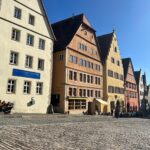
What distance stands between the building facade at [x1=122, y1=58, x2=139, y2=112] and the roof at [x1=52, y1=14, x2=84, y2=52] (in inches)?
967

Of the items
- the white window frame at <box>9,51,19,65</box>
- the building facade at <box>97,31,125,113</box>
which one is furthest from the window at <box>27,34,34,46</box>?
the building facade at <box>97,31,125,113</box>

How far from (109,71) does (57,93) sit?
17.7m

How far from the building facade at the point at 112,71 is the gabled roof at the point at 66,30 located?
875 centimetres

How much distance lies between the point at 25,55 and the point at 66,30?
1359 cm

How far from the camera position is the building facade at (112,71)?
148ft

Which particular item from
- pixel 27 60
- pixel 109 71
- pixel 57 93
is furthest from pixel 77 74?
pixel 109 71

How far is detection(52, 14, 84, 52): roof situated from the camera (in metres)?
35.0

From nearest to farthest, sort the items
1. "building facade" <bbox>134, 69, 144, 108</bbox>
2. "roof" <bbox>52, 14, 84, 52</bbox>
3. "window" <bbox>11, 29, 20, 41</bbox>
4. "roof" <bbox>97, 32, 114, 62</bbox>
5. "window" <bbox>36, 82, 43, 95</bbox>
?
"window" <bbox>11, 29, 20, 41</bbox>, "window" <bbox>36, 82, 43, 95</bbox>, "roof" <bbox>52, 14, 84, 52</bbox>, "roof" <bbox>97, 32, 114, 62</bbox>, "building facade" <bbox>134, 69, 144, 108</bbox>

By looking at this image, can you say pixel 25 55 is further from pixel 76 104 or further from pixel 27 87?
pixel 76 104

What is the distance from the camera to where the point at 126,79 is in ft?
189

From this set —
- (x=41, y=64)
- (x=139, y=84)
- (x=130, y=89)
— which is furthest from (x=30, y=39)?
(x=139, y=84)

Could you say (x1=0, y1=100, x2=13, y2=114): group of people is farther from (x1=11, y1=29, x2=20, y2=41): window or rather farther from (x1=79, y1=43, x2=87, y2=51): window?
(x1=79, y1=43, x2=87, y2=51): window

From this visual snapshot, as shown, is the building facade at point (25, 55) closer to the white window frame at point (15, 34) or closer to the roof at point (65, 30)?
the white window frame at point (15, 34)

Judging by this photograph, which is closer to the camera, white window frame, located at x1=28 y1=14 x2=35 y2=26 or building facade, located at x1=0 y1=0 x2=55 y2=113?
building facade, located at x1=0 y1=0 x2=55 y2=113
